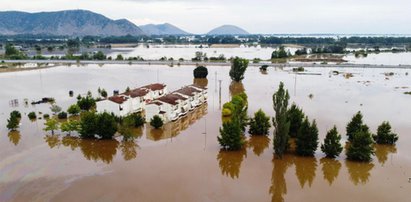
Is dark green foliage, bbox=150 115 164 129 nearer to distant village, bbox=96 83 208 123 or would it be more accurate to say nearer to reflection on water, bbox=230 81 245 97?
distant village, bbox=96 83 208 123

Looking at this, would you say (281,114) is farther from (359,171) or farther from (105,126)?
(105,126)

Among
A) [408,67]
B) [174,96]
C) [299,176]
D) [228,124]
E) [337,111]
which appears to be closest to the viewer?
[299,176]

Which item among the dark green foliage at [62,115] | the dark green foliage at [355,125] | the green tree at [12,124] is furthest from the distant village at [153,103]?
the dark green foliage at [355,125]

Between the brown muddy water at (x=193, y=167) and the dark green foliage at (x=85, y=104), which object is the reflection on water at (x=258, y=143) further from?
the dark green foliage at (x=85, y=104)

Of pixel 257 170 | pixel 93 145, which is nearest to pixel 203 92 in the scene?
pixel 93 145

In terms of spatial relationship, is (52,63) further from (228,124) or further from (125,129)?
(228,124)

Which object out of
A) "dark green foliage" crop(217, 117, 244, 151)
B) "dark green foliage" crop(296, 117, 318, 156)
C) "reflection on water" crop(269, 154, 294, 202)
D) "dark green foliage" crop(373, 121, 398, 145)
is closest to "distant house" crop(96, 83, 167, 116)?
"dark green foliage" crop(217, 117, 244, 151)
